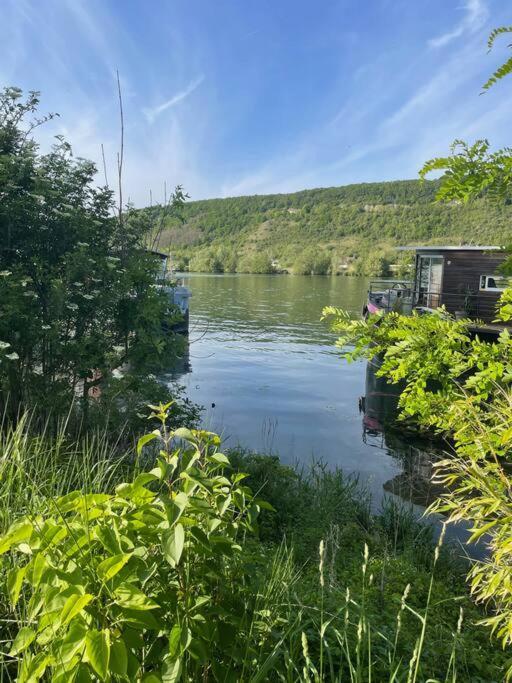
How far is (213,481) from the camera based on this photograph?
5.23 ft

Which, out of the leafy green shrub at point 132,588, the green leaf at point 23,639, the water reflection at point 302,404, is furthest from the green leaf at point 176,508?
the water reflection at point 302,404

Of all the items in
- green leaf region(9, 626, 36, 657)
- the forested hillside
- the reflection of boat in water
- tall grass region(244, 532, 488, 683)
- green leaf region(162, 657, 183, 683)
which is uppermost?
the forested hillside

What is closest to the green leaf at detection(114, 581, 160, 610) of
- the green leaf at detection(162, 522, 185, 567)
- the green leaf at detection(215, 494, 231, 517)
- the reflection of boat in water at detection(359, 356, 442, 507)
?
the green leaf at detection(162, 522, 185, 567)

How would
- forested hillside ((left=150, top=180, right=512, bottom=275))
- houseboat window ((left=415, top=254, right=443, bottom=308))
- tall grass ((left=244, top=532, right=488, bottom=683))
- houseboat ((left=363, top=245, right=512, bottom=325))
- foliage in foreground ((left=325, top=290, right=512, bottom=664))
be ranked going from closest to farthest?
tall grass ((left=244, top=532, right=488, bottom=683)) → foliage in foreground ((left=325, top=290, right=512, bottom=664)) → houseboat ((left=363, top=245, right=512, bottom=325)) → houseboat window ((left=415, top=254, right=443, bottom=308)) → forested hillside ((left=150, top=180, right=512, bottom=275))

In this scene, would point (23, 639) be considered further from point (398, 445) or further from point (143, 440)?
point (398, 445)

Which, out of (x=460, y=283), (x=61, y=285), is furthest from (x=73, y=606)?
(x=460, y=283)

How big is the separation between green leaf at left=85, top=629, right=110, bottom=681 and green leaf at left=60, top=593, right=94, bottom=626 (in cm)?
6

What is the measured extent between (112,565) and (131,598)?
0.09m

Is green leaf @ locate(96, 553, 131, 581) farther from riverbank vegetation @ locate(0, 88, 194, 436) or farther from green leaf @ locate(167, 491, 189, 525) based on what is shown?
riverbank vegetation @ locate(0, 88, 194, 436)

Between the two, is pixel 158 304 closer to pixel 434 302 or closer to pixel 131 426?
pixel 131 426

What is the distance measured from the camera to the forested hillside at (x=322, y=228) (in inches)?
3844

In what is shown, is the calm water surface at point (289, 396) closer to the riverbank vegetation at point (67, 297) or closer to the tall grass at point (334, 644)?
the riverbank vegetation at point (67, 297)

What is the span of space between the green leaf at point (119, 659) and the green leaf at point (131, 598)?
0.08 m

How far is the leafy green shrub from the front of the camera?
1.17 m
